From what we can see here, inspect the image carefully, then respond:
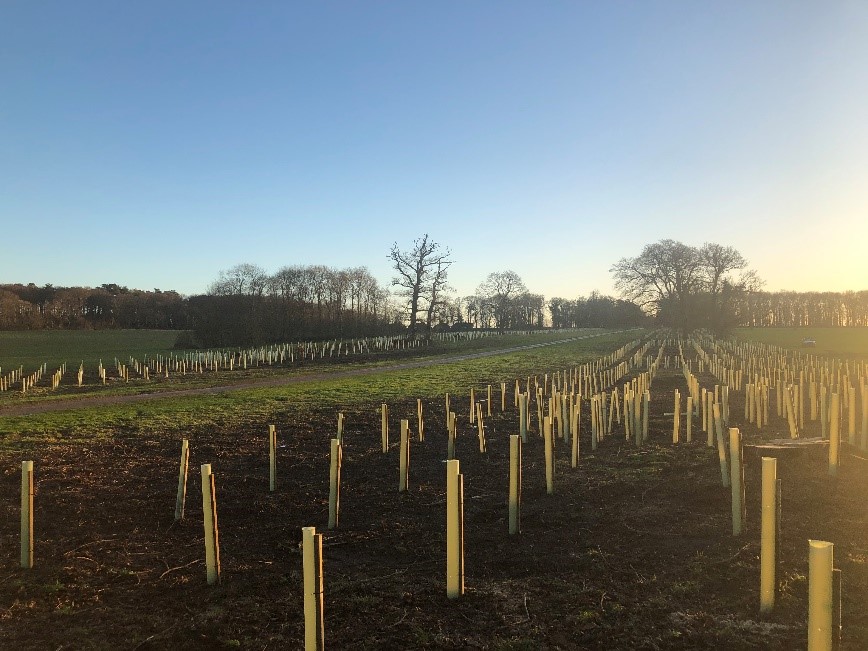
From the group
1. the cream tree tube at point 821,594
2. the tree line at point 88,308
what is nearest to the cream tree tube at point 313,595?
the cream tree tube at point 821,594

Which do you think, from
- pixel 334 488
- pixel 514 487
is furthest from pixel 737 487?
pixel 334 488

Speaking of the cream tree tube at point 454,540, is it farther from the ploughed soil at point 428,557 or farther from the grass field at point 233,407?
the grass field at point 233,407

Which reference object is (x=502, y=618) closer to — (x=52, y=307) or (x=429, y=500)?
(x=429, y=500)

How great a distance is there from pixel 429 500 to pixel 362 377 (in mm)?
20529

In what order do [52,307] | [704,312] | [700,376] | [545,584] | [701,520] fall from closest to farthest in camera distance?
[545,584] < [701,520] < [700,376] < [704,312] < [52,307]

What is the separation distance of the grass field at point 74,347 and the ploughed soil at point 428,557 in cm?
3560

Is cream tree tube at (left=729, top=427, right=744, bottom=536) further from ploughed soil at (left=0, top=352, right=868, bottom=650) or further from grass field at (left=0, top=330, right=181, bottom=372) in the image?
grass field at (left=0, top=330, right=181, bottom=372)

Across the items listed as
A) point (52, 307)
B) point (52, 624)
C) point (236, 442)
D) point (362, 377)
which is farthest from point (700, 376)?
point (52, 307)

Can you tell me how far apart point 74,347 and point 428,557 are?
63218mm

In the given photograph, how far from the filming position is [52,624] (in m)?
4.20

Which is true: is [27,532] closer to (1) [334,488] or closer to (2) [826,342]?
(1) [334,488]

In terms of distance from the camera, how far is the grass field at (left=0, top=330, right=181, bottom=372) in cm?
4319

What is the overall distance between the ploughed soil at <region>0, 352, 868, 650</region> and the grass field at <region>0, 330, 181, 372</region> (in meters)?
35.6

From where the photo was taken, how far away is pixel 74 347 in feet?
191
